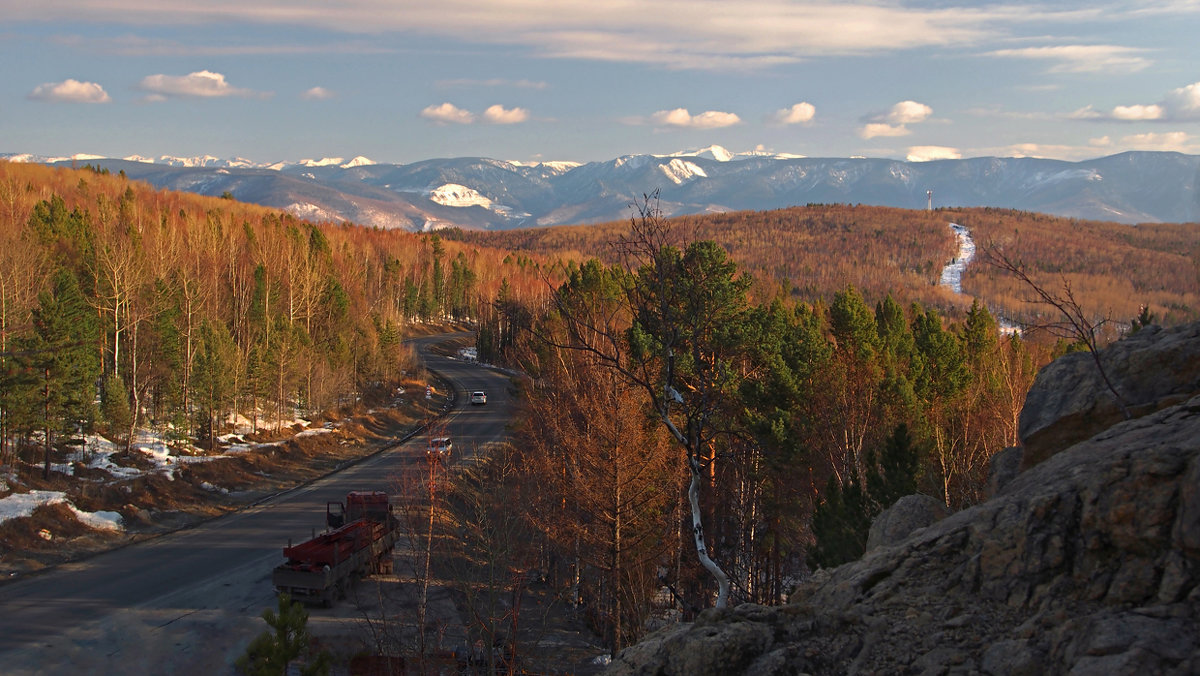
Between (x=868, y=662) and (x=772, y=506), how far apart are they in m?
24.4

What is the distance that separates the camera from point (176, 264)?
55.1 meters

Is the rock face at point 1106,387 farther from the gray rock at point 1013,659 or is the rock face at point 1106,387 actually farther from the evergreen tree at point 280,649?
the evergreen tree at point 280,649

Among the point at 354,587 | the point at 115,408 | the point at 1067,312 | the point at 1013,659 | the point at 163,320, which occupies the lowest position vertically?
the point at 354,587

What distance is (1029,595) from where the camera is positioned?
5.31m

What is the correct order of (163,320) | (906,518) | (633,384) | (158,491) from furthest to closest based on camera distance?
1. (163,320)
2. (158,491)
3. (633,384)
4. (906,518)

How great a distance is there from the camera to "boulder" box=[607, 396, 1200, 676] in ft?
15.0

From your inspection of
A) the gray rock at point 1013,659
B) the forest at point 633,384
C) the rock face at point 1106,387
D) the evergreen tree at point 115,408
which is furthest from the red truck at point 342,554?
the gray rock at point 1013,659

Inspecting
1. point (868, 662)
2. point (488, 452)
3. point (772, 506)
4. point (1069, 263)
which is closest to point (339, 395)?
point (488, 452)

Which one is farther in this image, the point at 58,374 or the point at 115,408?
the point at 115,408

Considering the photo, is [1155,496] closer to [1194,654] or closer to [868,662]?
[1194,654]

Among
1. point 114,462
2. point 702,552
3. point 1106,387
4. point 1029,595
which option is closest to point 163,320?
point 114,462

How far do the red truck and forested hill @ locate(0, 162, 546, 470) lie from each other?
8.35 m

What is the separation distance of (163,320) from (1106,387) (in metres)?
48.6

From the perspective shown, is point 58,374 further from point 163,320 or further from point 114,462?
point 163,320
